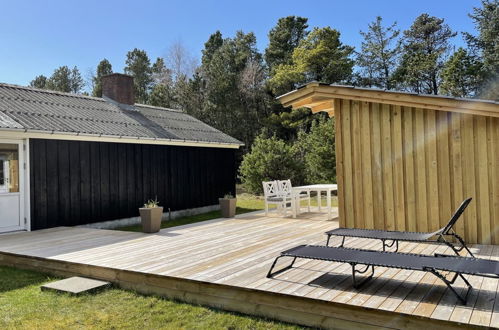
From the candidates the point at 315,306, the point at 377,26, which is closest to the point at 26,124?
the point at 315,306

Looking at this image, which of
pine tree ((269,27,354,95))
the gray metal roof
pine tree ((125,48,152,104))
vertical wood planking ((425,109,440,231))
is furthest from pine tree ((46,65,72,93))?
vertical wood planking ((425,109,440,231))

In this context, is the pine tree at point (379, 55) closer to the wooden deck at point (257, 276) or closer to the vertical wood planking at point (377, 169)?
the vertical wood planking at point (377, 169)

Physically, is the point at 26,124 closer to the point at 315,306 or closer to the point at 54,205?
the point at 54,205

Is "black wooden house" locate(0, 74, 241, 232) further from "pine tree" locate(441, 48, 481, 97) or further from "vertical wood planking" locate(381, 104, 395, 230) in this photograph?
"pine tree" locate(441, 48, 481, 97)

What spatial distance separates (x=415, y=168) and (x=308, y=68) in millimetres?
21166

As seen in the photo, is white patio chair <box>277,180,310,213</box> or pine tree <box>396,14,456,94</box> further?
pine tree <box>396,14,456,94</box>

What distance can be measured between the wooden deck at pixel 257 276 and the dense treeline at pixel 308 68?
63.7ft

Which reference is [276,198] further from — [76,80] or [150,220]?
[76,80]

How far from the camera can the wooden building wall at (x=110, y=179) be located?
8.12 m

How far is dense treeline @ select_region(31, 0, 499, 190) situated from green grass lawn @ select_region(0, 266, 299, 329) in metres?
21.5

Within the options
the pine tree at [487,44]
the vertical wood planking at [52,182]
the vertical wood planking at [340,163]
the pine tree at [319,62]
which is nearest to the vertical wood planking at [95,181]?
the vertical wood planking at [52,182]

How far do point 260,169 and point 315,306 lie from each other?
13.0 meters

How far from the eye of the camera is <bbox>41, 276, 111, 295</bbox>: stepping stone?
4391 millimetres

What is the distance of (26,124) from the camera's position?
7.75 m
